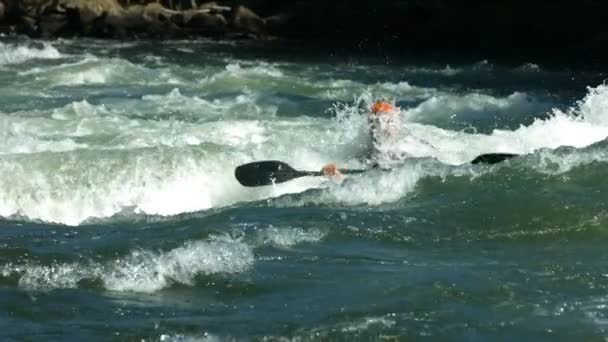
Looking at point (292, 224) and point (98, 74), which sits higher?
point (98, 74)

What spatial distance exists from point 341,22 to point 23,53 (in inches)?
379

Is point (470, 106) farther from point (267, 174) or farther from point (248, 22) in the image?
point (248, 22)

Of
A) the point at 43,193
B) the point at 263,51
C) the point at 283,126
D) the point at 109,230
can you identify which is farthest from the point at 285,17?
the point at 109,230

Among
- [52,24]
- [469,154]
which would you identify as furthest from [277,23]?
[469,154]

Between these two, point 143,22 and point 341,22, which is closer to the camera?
point 143,22

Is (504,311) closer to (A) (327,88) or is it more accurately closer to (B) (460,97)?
(B) (460,97)

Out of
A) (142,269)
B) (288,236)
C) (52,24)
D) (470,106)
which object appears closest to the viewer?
(142,269)

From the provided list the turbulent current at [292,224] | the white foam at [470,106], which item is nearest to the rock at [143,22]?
the turbulent current at [292,224]

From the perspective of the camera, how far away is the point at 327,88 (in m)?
18.5

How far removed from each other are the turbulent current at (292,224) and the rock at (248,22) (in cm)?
1235

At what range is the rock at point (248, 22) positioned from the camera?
95.0ft

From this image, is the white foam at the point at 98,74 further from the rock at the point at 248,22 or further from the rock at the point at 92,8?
the rock at the point at 92,8

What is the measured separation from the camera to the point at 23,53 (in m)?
22.8

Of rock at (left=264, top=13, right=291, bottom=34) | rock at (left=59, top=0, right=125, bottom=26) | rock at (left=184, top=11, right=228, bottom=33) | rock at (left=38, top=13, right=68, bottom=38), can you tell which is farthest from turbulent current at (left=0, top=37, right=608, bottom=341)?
rock at (left=184, top=11, right=228, bottom=33)
